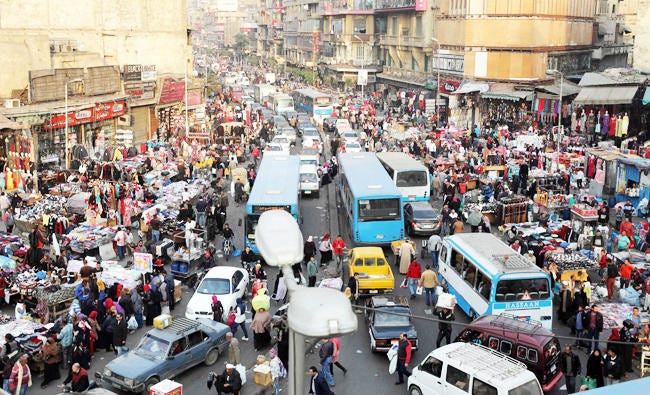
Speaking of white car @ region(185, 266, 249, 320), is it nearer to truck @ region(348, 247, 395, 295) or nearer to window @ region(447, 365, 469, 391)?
truck @ region(348, 247, 395, 295)

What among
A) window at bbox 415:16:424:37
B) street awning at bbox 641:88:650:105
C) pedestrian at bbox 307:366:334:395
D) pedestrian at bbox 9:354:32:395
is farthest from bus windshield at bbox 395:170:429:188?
window at bbox 415:16:424:37

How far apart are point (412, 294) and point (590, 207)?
28.7ft

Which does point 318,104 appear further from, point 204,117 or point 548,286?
point 548,286

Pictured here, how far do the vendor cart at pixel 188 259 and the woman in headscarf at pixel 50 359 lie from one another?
250 inches

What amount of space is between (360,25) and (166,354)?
275 feet

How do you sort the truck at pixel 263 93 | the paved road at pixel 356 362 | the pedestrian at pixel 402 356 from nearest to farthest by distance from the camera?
1. the pedestrian at pixel 402 356
2. the paved road at pixel 356 362
3. the truck at pixel 263 93

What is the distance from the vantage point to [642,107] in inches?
1618

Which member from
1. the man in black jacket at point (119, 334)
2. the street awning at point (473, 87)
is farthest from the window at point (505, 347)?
the street awning at point (473, 87)

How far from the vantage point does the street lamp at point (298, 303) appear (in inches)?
169

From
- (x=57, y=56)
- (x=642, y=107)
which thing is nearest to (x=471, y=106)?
(x=642, y=107)

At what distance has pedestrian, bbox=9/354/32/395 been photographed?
46.5 ft

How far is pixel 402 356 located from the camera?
14.8m

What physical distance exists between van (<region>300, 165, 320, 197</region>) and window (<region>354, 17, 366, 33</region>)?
64.3 metres

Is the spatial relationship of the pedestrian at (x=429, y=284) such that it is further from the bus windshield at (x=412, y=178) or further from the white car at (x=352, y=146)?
the white car at (x=352, y=146)
